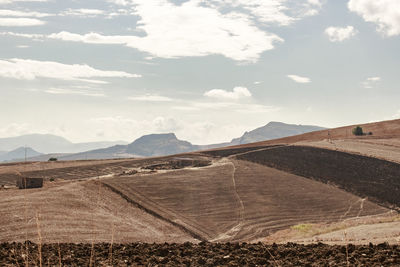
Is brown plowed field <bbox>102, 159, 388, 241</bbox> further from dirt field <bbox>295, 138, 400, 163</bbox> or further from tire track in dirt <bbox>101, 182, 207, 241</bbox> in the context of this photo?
dirt field <bbox>295, 138, 400, 163</bbox>

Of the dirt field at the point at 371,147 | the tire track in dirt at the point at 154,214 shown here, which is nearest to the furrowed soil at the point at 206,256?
the tire track in dirt at the point at 154,214

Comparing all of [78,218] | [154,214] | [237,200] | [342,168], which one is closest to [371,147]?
[342,168]

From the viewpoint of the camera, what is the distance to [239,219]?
35.1 m

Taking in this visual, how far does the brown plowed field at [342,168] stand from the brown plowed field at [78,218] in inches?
966

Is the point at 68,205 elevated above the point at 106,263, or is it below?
below

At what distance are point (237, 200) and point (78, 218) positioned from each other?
17084 mm

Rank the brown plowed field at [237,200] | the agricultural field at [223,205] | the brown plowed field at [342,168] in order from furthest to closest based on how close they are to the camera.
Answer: the brown plowed field at [342,168], the brown plowed field at [237,200], the agricultural field at [223,205]

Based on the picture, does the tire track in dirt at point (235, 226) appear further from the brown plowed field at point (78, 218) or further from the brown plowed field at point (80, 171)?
the brown plowed field at point (80, 171)

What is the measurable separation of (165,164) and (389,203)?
27079 millimetres

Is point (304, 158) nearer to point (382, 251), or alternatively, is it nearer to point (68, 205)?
point (68, 205)

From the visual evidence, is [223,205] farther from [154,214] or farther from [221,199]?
[154,214]

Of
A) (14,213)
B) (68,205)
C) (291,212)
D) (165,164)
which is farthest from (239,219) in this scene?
(165,164)

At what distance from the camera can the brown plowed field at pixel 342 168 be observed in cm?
4622

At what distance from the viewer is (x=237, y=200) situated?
39.7 m
